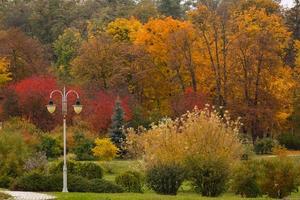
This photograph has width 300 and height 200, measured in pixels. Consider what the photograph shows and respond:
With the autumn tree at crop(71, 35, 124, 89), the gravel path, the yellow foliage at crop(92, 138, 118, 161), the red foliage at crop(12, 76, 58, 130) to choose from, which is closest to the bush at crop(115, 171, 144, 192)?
the gravel path

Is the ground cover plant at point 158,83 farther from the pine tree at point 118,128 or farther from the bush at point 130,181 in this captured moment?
the bush at point 130,181

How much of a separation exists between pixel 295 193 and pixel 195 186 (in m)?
5.88

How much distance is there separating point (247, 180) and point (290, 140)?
104 feet

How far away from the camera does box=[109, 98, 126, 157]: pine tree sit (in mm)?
52406

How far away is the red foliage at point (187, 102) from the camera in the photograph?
2189 inches

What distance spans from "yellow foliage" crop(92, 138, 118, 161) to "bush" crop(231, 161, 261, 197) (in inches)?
714

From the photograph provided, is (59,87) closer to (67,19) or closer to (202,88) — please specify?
(202,88)

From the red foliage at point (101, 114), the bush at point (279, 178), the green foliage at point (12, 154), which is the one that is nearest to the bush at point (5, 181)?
the green foliage at point (12, 154)

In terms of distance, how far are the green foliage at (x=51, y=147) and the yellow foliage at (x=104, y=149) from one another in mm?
3856

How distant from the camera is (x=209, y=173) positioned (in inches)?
1166

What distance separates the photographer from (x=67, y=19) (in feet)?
297

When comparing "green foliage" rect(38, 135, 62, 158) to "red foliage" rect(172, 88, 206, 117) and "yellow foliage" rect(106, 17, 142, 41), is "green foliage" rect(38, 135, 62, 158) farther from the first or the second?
"yellow foliage" rect(106, 17, 142, 41)

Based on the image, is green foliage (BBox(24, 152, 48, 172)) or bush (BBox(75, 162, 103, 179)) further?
green foliage (BBox(24, 152, 48, 172))

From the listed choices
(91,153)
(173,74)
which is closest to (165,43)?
(173,74)
